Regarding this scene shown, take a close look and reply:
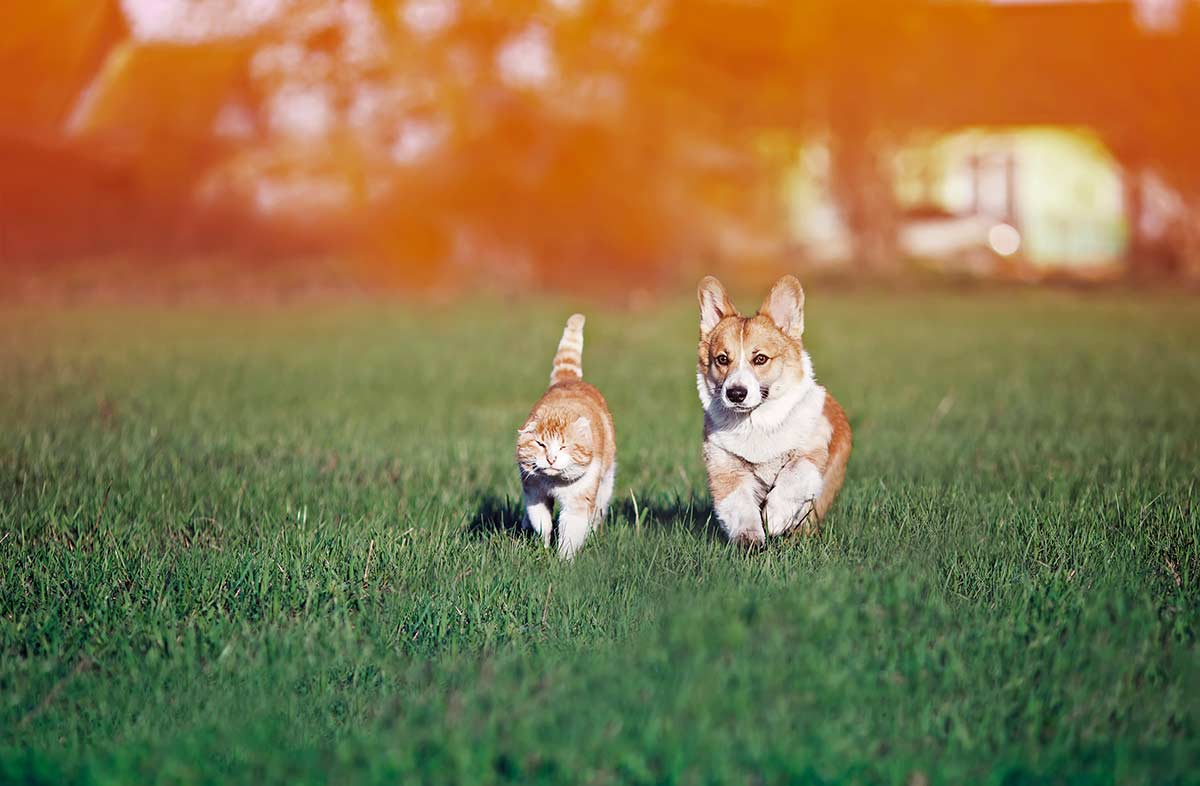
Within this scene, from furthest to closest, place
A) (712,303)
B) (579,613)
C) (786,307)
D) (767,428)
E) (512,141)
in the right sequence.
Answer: (512,141)
(712,303)
(786,307)
(767,428)
(579,613)

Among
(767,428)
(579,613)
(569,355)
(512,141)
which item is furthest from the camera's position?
(512,141)

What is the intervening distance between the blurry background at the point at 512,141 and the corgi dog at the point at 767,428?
40.6 feet

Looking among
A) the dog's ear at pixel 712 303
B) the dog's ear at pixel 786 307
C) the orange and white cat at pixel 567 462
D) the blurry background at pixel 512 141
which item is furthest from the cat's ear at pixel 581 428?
the blurry background at pixel 512 141

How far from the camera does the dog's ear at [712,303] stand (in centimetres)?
567

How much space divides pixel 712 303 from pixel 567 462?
1022mm

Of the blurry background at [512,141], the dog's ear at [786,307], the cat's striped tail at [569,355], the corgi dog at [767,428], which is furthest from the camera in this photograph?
the blurry background at [512,141]

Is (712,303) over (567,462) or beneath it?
over

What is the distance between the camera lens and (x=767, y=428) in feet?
17.7

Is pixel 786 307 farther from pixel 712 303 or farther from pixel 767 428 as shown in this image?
pixel 767 428

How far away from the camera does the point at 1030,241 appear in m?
35.6

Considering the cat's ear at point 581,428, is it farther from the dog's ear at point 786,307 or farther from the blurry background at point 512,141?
the blurry background at point 512,141

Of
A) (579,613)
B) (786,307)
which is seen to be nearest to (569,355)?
(786,307)

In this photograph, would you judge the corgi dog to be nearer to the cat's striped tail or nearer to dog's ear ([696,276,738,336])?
dog's ear ([696,276,738,336])

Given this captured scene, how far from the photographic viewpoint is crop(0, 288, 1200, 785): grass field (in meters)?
3.68
